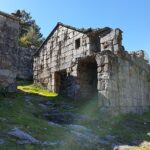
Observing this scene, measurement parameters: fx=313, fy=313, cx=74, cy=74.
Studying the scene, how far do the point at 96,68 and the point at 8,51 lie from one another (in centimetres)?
500

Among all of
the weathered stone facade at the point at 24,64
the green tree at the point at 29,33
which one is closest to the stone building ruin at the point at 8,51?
the weathered stone facade at the point at 24,64

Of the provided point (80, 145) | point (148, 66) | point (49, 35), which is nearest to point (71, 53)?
point (49, 35)

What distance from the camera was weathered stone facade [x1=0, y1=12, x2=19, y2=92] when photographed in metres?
13.8

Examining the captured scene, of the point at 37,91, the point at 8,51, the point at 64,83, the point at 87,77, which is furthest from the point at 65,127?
the point at 64,83

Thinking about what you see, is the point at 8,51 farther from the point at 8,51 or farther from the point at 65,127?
the point at 65,127

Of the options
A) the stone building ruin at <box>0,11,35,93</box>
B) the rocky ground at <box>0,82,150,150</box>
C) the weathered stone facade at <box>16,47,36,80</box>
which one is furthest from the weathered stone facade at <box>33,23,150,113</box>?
the stone building ruin at <box>0,11,35,93</box>

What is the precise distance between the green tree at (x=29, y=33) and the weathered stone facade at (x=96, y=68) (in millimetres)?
8768

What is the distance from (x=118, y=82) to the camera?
45.3ft

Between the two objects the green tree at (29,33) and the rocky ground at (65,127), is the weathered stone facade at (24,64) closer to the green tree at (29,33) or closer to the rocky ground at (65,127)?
the green tree at (29,33)

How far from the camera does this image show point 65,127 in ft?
33.3

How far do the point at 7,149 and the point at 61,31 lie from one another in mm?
14638

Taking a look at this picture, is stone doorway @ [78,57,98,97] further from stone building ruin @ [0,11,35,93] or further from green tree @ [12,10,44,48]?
green tree @ [12,10,44,48]

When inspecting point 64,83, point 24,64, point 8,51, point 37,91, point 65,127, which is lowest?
point 65,127

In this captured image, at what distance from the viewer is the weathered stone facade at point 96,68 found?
44.4ft
